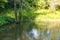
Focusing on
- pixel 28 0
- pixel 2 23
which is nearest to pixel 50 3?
pixel 28 0

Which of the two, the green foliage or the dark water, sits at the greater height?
the dark water

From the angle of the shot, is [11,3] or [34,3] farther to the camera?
[34,3]

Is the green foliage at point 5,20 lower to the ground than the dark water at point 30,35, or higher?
lower

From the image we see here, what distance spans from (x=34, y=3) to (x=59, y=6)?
5465 mm

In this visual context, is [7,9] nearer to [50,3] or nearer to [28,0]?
[28,0]

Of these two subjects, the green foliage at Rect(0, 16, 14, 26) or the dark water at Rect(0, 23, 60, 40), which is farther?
the green foliage at Rect(0, 16, 14, 26)

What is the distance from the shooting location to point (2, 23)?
24797 mm

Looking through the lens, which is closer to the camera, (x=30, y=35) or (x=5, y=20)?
(x=30, y=35)

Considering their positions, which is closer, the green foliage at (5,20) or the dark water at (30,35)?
the dark water at (30,35)

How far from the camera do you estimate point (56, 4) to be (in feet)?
147

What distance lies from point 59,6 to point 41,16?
11074mm

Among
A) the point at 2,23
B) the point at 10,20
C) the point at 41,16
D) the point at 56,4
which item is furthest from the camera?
the point at 56,4

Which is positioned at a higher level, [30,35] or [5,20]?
[30,35]

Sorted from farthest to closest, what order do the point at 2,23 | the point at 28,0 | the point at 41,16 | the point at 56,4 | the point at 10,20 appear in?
the point at 56,4
the point at 28,0
the point at 41,16
the point at 10,20
the point at 2,23
